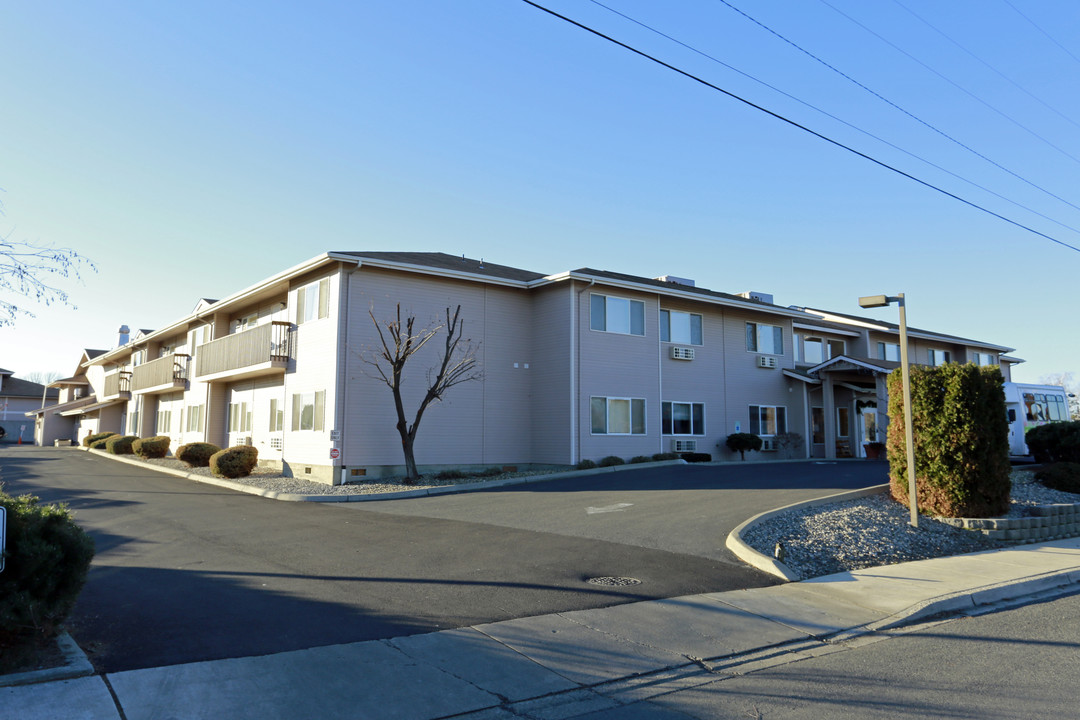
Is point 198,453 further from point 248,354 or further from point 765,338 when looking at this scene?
point 765,338

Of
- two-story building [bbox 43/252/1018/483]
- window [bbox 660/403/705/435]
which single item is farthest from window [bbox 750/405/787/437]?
window [bbox 660/403/705/435]

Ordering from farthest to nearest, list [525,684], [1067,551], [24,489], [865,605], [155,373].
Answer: [155,373] < [24,489] < [1067,551] < [865,605] < [525,684]

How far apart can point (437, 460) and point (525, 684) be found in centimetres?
1747

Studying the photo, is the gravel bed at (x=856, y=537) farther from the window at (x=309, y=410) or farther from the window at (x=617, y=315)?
the window at (x=309, y=410)

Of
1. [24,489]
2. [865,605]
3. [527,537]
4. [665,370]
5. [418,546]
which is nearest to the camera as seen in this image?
[865,605]

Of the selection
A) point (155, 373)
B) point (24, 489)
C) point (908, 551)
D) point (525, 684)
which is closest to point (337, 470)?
point (24, 489)

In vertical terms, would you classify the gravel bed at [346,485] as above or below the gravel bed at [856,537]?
above

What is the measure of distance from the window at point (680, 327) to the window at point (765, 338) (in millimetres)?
3201

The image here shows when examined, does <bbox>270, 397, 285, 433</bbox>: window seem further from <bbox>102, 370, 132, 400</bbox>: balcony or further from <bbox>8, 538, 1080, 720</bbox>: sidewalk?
<bbox>102, 370, 132, 400</bbox>: balcony

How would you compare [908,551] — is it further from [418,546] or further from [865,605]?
[418,546]

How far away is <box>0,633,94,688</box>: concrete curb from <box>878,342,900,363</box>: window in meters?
39.0

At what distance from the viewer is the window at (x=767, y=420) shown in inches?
1170

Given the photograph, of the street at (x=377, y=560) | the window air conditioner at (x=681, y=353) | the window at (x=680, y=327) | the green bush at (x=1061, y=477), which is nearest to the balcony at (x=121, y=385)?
the street at (x=377, y=560)

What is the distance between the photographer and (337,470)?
832 inches
